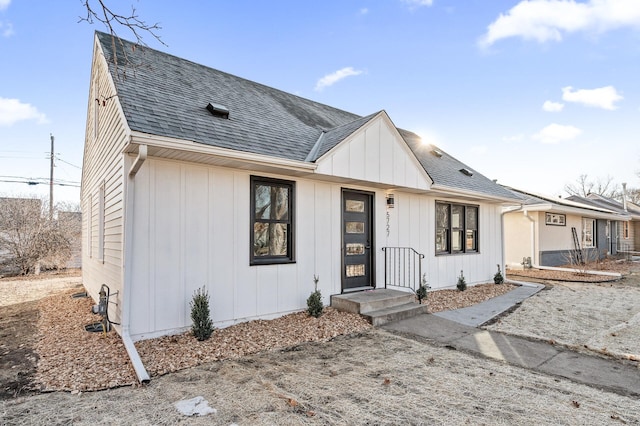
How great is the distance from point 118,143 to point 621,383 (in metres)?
6.91

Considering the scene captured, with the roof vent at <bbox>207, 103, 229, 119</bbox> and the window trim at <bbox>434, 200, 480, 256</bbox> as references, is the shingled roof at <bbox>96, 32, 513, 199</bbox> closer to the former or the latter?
the roof vent at <bbox>207, 103, 229, 119</bbox>

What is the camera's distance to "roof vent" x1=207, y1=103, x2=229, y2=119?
5.48 m

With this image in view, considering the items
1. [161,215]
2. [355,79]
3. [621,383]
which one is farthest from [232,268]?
[355,79]

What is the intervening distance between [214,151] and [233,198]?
0.90 metres

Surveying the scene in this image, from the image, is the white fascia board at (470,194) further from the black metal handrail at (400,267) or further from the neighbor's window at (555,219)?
the neighbor's window at (555,219)

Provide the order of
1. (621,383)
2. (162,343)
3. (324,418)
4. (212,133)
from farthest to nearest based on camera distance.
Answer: (212,133) → (162,343) → (621,383) → (324,418)

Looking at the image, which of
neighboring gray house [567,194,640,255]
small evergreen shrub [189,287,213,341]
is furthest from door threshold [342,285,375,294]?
neighboring gray house [567,194,640,255]

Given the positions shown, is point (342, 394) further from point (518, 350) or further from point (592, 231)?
point (592, 231)

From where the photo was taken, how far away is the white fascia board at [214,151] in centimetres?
399

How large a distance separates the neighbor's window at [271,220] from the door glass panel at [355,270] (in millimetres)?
1438

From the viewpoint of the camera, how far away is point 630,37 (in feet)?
28.4

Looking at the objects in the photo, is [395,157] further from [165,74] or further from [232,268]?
[165,74]

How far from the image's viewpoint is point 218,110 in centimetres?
550

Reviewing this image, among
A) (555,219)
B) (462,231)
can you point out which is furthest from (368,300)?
(555,219)
